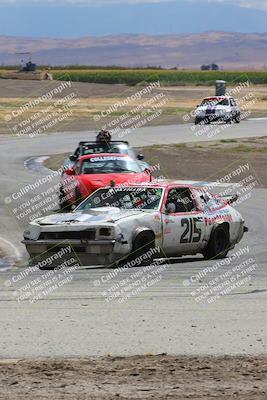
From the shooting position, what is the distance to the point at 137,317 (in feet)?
32.2

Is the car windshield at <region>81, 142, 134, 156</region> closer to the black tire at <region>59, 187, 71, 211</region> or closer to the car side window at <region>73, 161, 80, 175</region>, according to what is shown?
the car side window at <region>73, 161, 80, 175</region>

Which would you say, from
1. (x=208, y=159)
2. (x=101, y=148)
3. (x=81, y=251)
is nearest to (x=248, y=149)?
(x=208, y=159)

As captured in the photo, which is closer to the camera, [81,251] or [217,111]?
[81,251]

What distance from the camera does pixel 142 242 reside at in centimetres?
1450

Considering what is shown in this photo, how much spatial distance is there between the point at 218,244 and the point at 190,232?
2.31ft

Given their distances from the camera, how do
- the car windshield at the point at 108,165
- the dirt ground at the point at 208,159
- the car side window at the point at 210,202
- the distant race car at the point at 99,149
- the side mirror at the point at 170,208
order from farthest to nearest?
the dirt ground at the point at 208,159
the distant race car at the point at 99,149
the car windshield at the point at 108,165
the car side window at the point at 210,202
the side mirror at the point at 170,208

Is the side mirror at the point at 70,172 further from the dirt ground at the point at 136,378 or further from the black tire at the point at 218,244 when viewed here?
the dirt ground at the point at 136,378

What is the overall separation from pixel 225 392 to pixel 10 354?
2.14 metres

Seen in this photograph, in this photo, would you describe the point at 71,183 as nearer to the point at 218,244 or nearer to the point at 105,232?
the point at 218,244

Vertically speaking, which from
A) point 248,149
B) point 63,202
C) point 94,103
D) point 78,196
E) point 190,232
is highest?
point 190,232

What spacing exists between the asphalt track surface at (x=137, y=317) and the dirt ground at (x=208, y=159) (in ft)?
52.6

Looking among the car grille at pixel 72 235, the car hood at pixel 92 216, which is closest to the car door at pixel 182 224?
the car hood at pixel 92 216

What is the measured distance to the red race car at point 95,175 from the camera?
21.3 meters

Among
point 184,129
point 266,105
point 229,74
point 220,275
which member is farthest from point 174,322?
point 229,74
